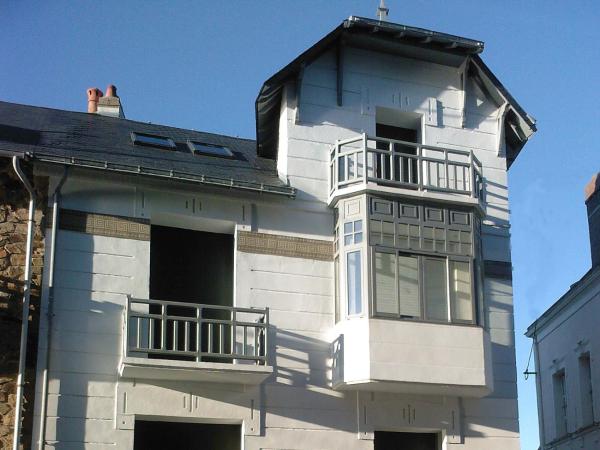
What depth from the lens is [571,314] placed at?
1104 inches

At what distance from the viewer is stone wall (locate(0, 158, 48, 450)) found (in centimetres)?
1598

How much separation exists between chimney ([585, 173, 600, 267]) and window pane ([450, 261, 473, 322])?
9.12 metres

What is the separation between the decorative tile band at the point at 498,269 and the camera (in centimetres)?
1975

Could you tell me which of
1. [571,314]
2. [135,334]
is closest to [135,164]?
[135,334]

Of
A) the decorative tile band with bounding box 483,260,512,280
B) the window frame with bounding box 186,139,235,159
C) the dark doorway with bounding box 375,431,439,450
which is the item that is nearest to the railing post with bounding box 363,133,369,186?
the window frame with bounding box 186,139,235,159

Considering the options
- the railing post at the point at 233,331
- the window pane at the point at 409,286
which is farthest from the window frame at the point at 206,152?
the window pane at the point at 409,286

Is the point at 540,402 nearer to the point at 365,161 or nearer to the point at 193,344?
the point at 365,161

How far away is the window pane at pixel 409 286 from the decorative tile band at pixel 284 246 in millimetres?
1475

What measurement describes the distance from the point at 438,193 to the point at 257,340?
453 cm

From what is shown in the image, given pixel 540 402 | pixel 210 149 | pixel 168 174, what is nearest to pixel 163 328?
pixel 168 174

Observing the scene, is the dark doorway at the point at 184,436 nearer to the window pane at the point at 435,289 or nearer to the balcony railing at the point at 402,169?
the window pane at the point at 435,289

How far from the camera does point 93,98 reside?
2394cm

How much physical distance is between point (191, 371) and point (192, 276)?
2.75 metres

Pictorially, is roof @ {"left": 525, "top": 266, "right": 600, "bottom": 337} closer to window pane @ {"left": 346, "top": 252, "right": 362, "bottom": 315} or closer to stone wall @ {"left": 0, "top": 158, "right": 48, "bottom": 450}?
window pane @ {"left": 346, "top": 252, "right": 362, "bottom": 315}
